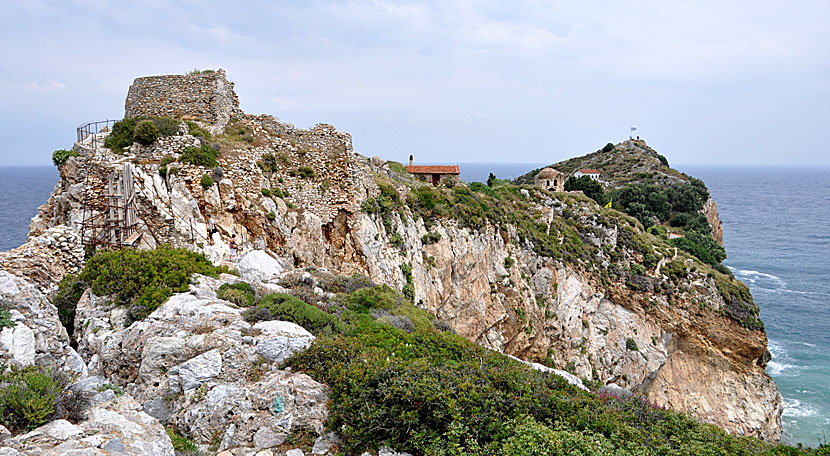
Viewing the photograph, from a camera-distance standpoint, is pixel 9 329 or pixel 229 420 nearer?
pixel 229 420

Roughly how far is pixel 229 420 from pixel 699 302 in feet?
110

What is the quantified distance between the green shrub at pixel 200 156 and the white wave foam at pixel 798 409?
143 ft

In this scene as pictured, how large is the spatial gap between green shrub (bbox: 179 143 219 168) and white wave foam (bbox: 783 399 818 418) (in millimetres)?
43703

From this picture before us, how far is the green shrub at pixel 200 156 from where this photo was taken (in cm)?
1537

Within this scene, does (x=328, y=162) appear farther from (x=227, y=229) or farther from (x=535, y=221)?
(x=535, y=221)

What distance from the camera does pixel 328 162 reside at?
20.2m

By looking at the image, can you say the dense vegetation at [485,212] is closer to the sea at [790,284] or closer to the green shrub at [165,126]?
the green shrub at [165,126]

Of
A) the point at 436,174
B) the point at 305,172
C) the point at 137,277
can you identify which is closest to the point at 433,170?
the point at 436,174

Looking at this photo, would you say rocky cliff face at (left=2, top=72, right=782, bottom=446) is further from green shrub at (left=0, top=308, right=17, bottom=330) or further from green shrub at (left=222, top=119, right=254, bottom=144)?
green shrub at (left=0, top=308, right=17, bottom=330)

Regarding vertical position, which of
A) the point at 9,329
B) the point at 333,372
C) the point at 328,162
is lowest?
the point at 333,372

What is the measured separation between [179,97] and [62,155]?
496 cm

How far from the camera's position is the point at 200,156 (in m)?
15.6

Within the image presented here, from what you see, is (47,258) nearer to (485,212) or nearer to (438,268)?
(438,268)

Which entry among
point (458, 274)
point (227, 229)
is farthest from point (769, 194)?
point (227, 229)
